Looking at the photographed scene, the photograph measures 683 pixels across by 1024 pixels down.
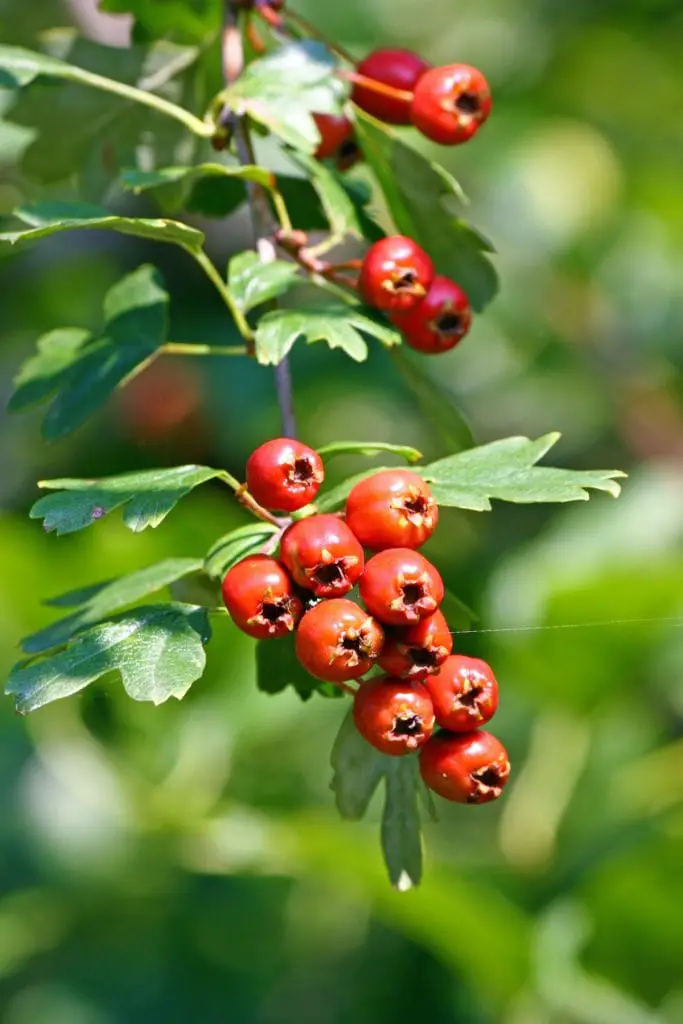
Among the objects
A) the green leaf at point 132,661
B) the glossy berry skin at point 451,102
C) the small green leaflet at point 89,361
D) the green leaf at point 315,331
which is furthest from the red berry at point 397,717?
the glossy berry skin at point 451,102

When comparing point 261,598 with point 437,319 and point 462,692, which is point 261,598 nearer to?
point 462,692

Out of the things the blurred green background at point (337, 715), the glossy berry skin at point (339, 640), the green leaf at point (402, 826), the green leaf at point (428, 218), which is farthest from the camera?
the blurred green background at point (337, 715)

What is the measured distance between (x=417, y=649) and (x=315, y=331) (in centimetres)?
27

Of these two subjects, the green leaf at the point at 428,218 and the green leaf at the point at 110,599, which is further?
the green leaf at the point at 428,218

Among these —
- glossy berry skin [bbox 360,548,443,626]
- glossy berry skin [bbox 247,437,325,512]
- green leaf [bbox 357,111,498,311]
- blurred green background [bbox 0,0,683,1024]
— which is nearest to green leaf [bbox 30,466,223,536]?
glossy berry skin [bbox 247,437,325,512]

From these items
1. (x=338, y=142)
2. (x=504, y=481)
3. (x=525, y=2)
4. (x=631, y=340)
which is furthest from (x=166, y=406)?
(x=504, y=481)

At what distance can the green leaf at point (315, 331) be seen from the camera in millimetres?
913

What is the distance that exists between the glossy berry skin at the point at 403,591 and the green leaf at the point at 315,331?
0.70 feet

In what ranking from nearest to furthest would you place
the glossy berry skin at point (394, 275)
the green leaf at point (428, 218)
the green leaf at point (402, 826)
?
the green leaf at point (402, 826) → the glossy berry skin at point (394, 275) → the green leaf at point (428, 218)

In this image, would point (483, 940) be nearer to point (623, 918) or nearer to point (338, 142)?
point (623, 918)

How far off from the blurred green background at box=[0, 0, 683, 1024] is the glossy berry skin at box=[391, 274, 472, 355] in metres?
0.41

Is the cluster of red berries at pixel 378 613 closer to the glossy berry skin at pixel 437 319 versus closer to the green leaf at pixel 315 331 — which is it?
the green leaf at pixel 315 331

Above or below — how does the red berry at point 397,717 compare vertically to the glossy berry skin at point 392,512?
below

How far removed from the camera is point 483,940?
1621 mm
